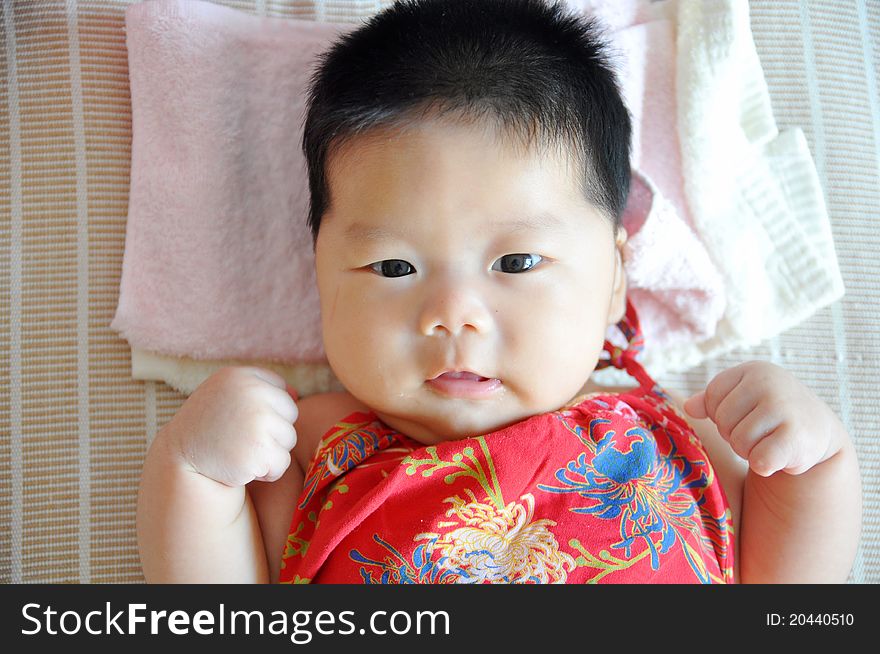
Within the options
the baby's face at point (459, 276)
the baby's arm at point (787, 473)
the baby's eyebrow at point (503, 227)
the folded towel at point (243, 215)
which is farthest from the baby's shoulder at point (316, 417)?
the baby's arm at point (787, 473)

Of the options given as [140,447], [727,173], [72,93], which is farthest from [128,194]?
[727,173]

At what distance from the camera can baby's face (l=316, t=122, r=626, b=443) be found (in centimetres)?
108

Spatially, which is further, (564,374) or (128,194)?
(128,194)

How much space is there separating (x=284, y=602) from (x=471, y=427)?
1.08ft

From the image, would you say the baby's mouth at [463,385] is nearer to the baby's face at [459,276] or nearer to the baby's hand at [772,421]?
the baby's face at [459,276]

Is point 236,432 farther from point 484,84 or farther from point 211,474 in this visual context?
point 484,84

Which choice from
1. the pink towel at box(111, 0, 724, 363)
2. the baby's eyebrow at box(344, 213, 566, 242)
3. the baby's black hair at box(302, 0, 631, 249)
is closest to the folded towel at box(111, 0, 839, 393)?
the pink towel at box(111, 0, 724, 363)

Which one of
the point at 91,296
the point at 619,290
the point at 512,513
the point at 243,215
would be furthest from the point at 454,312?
the point at 91,296

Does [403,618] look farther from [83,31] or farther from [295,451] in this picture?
[83,31]

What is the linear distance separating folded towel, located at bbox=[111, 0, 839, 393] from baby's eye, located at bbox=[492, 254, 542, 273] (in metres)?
0.32

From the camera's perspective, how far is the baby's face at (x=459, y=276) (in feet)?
3.53

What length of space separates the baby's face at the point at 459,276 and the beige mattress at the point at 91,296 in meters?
0.42

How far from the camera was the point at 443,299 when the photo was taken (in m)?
1.07

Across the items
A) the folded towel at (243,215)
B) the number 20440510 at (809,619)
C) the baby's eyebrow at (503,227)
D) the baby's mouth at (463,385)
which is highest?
the folded towel at (243,215)
